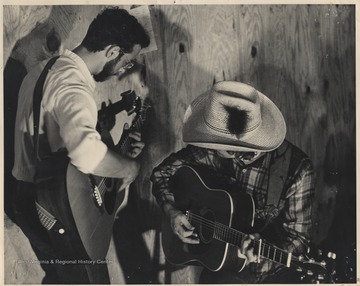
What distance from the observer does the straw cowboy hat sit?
7.46ft

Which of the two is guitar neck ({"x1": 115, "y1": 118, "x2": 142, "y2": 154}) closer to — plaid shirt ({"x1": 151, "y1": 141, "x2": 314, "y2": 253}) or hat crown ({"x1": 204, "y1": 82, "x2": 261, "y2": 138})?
plaid shirt ({"x1": 151, "y1": 141, "x2": 314, "y2": 253})

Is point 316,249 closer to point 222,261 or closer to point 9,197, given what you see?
point 222,261

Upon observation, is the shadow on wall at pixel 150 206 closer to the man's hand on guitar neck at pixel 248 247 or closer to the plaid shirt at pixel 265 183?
the plaid shirt at pixel 265 183

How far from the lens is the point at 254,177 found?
7.89ft

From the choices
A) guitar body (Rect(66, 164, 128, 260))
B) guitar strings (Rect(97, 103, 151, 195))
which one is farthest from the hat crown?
guitar body (Rect(66, 164, 128, 260))

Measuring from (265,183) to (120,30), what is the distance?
0.89 metres

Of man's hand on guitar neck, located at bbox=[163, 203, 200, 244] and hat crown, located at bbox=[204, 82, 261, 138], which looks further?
man's hand on guitar neck, located at bbox=[163, 203, 200, 244]

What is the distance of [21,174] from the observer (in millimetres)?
2434

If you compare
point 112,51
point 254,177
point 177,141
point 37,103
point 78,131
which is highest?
point 112,51

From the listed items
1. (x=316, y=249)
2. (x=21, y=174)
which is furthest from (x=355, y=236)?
(x=21, y=174)

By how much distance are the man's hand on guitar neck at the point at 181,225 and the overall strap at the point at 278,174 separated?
1.12ft

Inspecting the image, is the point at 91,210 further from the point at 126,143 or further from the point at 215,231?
the point at 215,231

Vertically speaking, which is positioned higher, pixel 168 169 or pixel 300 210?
pixel 168 169

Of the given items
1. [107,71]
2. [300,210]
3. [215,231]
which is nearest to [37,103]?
[107,71]
